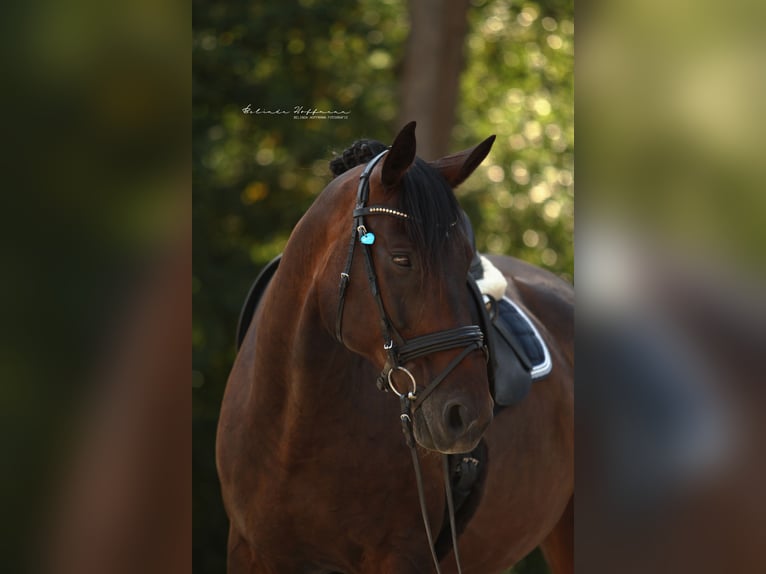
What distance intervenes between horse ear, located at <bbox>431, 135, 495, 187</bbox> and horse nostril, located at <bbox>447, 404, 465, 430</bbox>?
59 cm

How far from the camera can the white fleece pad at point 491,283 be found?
3141 millimetres

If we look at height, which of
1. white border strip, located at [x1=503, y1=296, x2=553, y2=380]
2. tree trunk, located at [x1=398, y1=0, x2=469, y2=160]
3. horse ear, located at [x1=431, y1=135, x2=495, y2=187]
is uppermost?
tree trunk, located at [x1=398, y1=0, x2=469, y2=160]

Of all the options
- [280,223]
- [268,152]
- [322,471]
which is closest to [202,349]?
[280,223]

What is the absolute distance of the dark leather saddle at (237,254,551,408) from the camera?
2.93 metres

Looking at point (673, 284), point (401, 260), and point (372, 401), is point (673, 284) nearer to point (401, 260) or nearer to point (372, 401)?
point (401, 260)

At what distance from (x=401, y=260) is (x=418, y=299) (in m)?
0.10

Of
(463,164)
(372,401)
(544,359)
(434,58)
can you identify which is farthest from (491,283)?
(434,58)

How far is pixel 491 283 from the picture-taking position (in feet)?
10.5

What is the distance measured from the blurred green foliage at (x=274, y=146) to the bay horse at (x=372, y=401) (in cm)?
146

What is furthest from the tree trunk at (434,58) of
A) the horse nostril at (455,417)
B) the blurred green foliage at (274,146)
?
the horse nostril at (455,417)

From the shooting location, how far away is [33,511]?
2.64 feet

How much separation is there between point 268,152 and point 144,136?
4670 mm

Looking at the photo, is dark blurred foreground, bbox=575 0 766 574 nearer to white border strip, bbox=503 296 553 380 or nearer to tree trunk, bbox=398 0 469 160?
white border strip, bbox=503 296 553 380

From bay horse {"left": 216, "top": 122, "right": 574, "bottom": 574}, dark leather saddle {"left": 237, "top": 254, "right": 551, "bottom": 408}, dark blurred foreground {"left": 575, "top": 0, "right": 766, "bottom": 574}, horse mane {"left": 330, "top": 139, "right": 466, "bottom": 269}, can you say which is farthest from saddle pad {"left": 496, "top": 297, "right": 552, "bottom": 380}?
dark blurred foreground {"left": 575, "top": 0, "right": 766, "bottom": 574}
